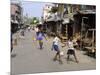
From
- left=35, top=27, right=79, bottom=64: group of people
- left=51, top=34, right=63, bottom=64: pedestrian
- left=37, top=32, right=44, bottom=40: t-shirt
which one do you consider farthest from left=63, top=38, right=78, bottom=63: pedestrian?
left=37, top=32, right=44, bottom=40: t-shirt

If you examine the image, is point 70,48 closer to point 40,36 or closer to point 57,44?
point 57,44

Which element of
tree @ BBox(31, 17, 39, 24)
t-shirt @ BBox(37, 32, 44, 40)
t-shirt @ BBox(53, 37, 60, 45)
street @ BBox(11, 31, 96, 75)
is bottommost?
street @ BBox(11, 31, 96, 75)

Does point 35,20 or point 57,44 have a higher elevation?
point 35,20

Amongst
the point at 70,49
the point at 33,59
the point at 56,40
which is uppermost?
the point at 56,40

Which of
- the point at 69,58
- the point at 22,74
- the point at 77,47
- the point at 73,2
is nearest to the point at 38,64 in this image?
the point at 22,74

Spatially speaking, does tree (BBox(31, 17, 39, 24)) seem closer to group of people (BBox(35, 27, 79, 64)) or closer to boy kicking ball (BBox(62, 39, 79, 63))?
group of people (BBox(35, 27, 79, 64))

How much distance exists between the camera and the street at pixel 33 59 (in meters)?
2.29

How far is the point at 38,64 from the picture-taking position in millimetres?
2379

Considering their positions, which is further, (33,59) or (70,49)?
(70,49)

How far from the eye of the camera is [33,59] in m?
2.36

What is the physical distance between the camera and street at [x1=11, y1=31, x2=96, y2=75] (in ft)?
7.53

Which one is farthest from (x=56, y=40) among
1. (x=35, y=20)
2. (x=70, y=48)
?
(x=35, y=20)
